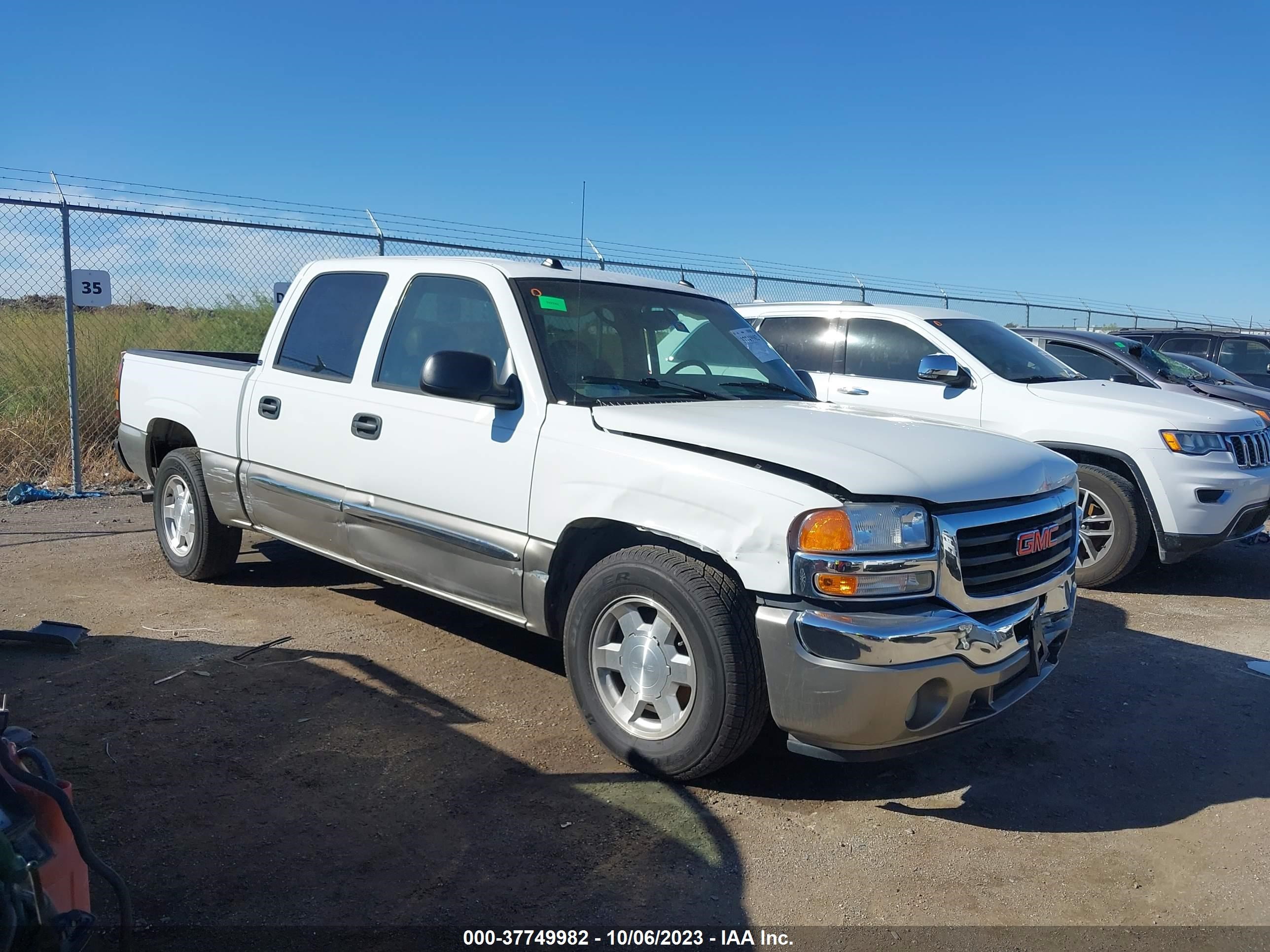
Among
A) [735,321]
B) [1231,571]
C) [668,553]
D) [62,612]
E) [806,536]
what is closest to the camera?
[806,536]

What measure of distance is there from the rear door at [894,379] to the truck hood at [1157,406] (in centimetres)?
53

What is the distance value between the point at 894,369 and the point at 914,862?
5137 mm

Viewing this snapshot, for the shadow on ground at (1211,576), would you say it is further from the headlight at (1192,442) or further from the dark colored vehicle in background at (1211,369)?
the dark colored vehicle in background at (1211,369)

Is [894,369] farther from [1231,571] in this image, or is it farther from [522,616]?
[522,616]

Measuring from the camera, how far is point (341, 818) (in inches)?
132

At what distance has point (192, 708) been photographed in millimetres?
4211

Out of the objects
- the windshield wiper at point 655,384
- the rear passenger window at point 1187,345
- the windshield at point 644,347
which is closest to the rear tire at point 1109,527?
the windshield at point 644,347

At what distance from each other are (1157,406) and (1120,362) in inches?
93.3

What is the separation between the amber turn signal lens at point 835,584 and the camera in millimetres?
3199

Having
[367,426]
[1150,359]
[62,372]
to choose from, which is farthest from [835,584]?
[62,372]

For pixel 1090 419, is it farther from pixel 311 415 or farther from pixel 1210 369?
pixel 1210 369

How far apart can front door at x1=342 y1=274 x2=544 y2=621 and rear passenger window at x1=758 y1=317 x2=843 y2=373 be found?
153 inches

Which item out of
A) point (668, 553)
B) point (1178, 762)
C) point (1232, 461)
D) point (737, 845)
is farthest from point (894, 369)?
point (737, 845)

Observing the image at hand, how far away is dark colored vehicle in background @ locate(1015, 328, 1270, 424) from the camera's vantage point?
8.94 meters
